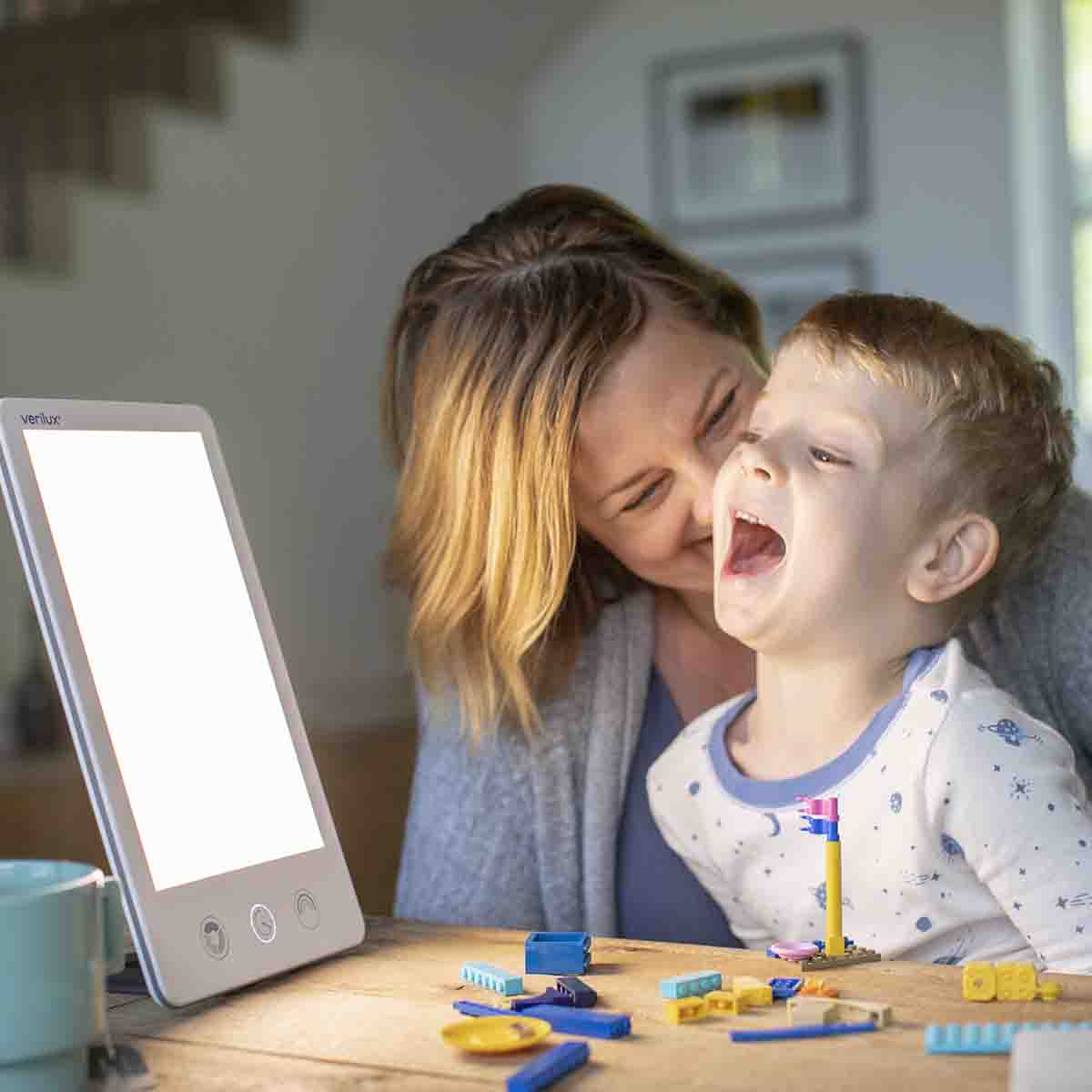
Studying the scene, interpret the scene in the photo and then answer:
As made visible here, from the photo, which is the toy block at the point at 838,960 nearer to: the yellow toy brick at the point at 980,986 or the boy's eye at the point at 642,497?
the yellow toy brick at the point at 980,986

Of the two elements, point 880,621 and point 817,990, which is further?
point 880,621

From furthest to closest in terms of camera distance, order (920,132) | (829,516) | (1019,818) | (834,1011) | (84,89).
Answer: (920,132), (84,89), (829,516), (1019,818), (834,1011)

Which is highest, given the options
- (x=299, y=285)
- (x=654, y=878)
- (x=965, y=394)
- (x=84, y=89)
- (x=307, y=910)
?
(x=84, y=89)

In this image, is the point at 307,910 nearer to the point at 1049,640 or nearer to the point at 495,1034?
the point at 495,1034

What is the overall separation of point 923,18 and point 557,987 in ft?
14.3

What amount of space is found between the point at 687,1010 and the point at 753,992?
4cm

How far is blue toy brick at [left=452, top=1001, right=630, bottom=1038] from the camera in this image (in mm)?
875

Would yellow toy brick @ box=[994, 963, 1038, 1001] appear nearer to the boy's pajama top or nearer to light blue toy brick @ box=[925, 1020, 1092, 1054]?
light blue toy brick @ box=[925, 1020, 1092, 1054]

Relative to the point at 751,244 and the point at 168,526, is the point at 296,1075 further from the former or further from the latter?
the point at 751,244

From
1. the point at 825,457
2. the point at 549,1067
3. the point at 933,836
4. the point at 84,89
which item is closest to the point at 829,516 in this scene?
the point at 825,457

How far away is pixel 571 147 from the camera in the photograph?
17.4 feet

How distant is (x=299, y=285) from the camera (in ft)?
14.2

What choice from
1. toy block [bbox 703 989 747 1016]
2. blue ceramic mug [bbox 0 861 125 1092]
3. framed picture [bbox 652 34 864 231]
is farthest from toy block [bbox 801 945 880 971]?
framed picture [bbox 652 34 864 231]

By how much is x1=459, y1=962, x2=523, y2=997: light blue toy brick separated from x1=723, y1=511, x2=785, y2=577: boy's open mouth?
16.0 inches
